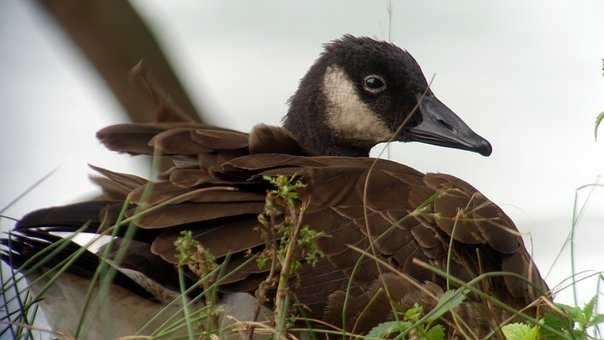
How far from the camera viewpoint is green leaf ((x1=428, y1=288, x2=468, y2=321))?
3115 millimetres

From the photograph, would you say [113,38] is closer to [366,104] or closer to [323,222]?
[366,104]

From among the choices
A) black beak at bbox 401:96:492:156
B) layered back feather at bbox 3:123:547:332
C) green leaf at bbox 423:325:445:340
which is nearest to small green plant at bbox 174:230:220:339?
layered back feather at bbox 3:123:547:332

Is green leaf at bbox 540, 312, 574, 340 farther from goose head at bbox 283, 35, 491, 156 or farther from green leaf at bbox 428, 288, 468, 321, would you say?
goose head at bbox 283, 35, 491, 156

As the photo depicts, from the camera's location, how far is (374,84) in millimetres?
5527

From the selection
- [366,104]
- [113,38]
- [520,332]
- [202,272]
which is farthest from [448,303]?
[113,38]

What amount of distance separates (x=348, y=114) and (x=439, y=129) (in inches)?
19.6

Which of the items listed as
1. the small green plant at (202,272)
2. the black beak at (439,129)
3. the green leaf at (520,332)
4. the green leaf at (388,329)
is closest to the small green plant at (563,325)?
the green leaf at (520,332)

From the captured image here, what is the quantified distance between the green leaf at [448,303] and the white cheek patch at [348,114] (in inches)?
95.0

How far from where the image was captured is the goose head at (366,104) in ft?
17.7

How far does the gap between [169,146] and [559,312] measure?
162 centimetres

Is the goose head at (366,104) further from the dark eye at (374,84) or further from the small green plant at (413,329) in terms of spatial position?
the small green plant at (413,329)

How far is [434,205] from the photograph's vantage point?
4121mm

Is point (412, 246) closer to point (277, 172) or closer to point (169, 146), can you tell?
point (277, 172)

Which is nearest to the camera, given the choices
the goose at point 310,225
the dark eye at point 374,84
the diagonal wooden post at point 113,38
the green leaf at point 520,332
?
the green leaf at point 520,332
